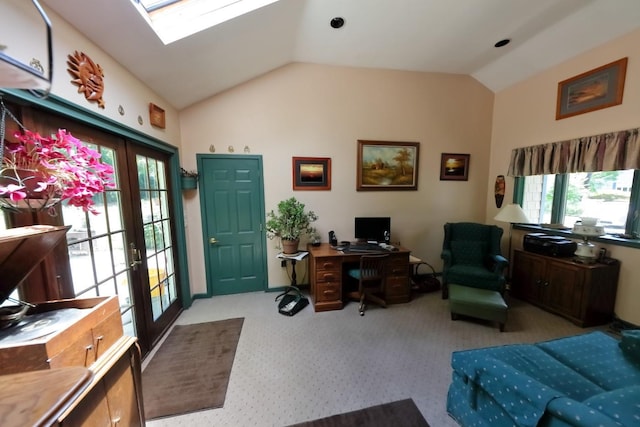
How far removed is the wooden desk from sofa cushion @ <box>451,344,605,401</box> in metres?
1.49

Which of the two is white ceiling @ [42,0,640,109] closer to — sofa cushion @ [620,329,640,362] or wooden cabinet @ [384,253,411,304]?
wooden cabinet @ [384,253,411,304]

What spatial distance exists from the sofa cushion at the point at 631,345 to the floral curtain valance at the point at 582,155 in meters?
1.83

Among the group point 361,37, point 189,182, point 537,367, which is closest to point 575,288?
point 537,367

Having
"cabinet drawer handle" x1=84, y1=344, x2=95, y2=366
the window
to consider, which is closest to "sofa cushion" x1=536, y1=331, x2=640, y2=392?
the window

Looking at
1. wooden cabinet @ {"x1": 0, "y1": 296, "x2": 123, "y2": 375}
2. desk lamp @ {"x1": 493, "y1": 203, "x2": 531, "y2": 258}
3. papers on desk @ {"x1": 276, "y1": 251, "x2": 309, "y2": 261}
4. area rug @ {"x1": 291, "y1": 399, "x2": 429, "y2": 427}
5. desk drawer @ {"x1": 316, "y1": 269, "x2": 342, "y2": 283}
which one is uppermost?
desk lamp @ {"x1": 493, "y1": 203, "x2": 531, "y2": 258}

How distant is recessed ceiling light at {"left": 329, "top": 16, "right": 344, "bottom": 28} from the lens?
233 cm

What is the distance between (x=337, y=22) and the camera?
2.37 metres

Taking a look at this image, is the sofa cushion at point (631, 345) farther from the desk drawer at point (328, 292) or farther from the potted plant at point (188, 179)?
the potted plant at point (188, 179)

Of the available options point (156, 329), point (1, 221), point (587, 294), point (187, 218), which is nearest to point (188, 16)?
point (1, 221)

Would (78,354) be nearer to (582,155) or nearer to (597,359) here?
(597,359)

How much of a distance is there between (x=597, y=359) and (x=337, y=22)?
138 inches

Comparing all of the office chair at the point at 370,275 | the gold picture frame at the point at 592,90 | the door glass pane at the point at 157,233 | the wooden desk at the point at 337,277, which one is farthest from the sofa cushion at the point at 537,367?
the gold picture frame at the point at 592,90

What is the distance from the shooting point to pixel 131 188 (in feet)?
6.49

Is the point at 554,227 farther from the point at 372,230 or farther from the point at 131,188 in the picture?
the point at 131,188
